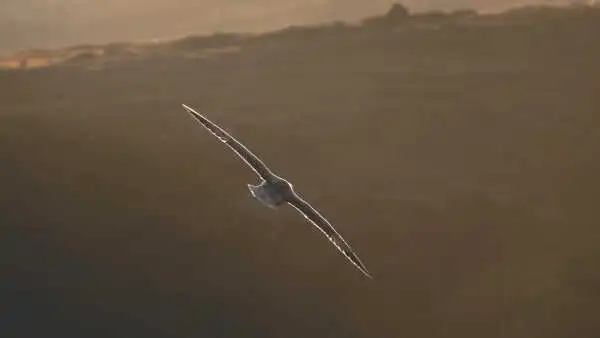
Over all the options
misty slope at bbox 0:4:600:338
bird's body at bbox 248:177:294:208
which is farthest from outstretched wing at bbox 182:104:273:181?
misty slope at bbox 0:4:600:338

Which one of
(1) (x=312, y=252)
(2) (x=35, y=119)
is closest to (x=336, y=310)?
(1) (x=312, y=252)

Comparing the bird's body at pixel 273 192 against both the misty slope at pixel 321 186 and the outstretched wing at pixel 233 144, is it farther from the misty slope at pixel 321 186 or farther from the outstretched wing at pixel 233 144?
the misty slope at pixel 321 186

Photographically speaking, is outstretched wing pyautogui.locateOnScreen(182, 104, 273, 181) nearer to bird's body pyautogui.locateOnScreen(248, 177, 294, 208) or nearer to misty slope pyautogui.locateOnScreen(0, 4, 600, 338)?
bird's body pyautogui.locateOnScreen(248, 177, 294, 208)

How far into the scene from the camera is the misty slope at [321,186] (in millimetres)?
12703

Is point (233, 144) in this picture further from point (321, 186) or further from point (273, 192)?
point (321, 186)

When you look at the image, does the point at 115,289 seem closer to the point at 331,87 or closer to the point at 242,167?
the point at 242,167

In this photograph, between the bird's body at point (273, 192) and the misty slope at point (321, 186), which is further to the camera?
the misty slope at point (321, 186)

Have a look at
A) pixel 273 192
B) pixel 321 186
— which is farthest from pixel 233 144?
pixel 321 186

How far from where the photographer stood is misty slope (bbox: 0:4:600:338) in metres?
12.7

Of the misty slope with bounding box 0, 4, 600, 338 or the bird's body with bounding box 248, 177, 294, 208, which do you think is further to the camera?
the misty slope with bounding box 0, 4, 600, 338

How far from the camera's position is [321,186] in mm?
14359

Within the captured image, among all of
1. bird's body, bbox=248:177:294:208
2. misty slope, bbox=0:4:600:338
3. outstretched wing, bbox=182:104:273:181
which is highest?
outstretched wing, bbox=182:104:273:181

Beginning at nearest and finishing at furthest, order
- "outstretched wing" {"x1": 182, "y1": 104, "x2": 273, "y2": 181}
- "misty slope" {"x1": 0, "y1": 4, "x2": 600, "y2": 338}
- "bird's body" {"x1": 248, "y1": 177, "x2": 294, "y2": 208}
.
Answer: "outstretched wing" {"x1": 182, "y1": 104, "x2": 273, "y2": 181}
"bird's body" {"x1": 248, "y1": 177, "x2": 294, "y2": 208}
"misty slope" {"x1": 0, "y1": 4, "x2": 600, "y2": 338}

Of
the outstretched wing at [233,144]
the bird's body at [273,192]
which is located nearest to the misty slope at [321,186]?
the bird's body at [273,192]
